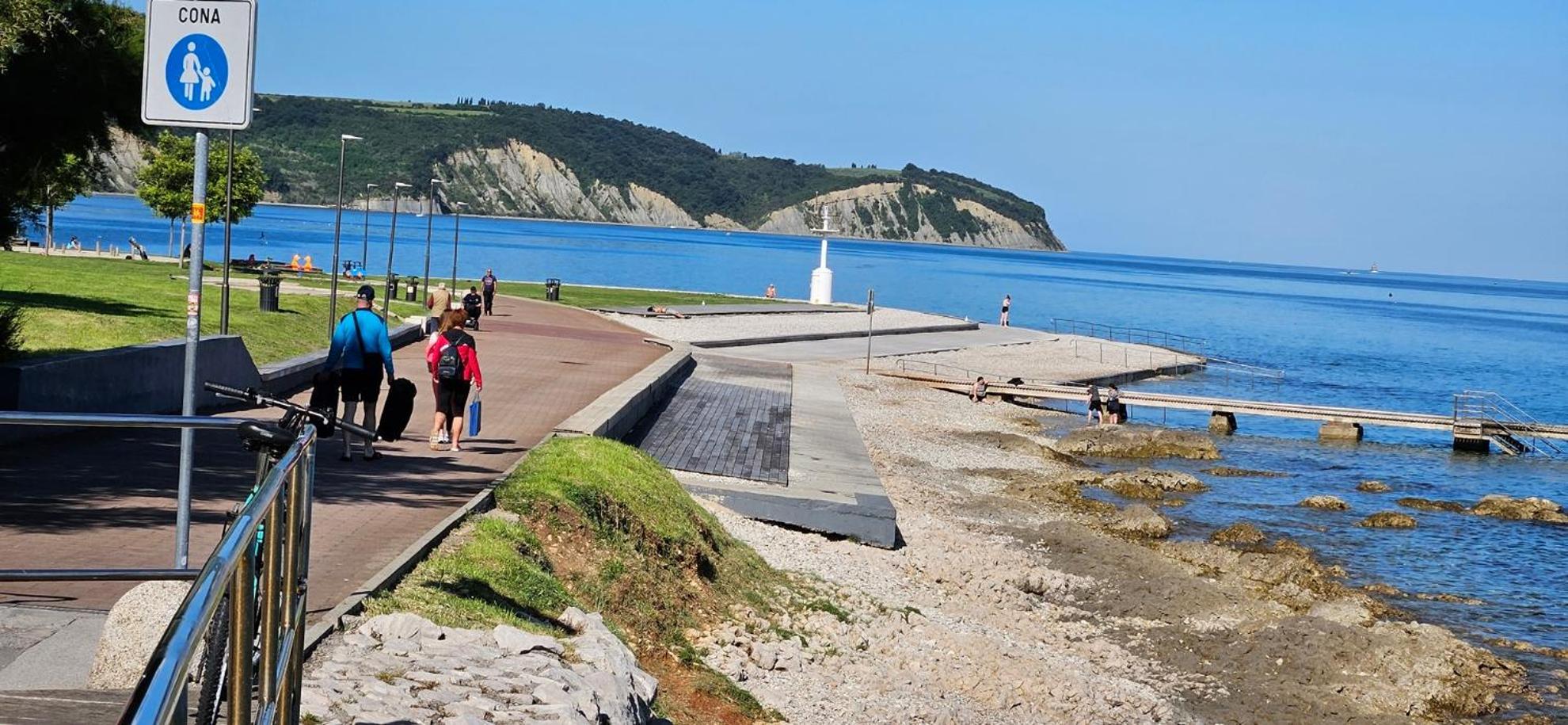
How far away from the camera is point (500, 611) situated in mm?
8391

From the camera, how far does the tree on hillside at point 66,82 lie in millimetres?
13945

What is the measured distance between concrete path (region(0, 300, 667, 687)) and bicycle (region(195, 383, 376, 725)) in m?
0.24

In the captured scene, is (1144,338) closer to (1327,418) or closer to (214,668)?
(1327,418)

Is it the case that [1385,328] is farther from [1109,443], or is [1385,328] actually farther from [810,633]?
[810,633]

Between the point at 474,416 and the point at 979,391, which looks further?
the point at 979,391

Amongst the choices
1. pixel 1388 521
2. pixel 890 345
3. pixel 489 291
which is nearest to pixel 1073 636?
pixel 1388 521

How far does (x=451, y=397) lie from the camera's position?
14.5 metres

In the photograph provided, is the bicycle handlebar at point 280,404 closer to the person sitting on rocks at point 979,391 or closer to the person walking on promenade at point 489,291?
the person walking on promenade at point 489,291

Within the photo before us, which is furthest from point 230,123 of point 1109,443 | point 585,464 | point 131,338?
point 1109,443

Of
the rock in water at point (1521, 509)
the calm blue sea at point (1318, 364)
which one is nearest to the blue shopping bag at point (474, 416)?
the calm blue sea at point (1318, 364)

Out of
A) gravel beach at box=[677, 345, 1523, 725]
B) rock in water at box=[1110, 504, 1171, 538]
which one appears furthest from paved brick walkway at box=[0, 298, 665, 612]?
rock in water at box=[1110, 504, 1171, 538]

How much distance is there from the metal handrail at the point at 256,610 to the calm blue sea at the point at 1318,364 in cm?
1652

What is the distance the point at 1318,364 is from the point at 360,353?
A: 2704 inches

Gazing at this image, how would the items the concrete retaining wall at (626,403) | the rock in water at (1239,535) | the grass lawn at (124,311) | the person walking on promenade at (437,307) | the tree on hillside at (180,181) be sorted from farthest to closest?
the tree on hillside at (180,181), the rock in water at (1239,535), the grass lawn at (124,311), the person walking on promenade at (437,307), the concrete retaining wall at (626,403)
